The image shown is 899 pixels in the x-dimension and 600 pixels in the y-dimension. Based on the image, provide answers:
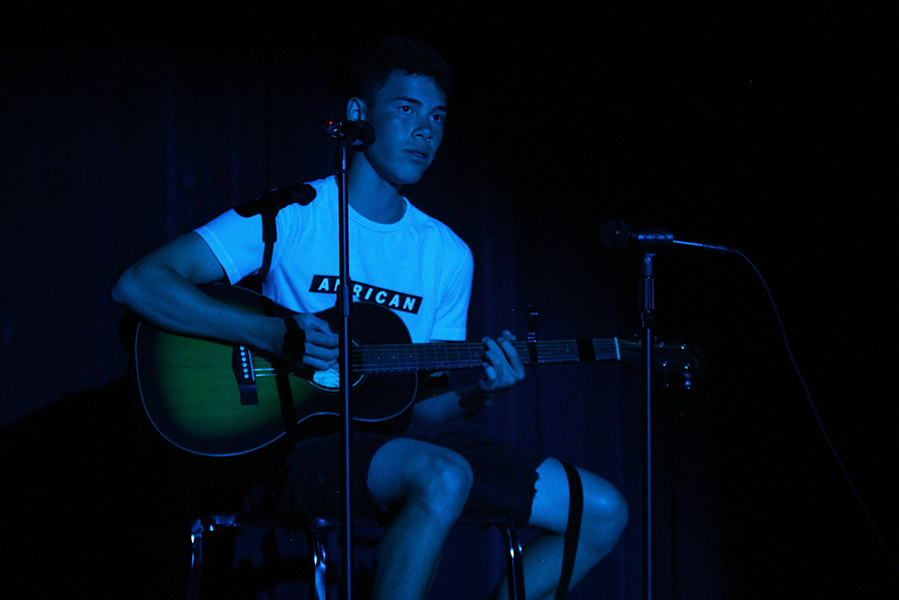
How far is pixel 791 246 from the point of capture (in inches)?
124

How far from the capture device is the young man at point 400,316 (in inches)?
74.5

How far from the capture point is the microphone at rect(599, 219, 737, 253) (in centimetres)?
191

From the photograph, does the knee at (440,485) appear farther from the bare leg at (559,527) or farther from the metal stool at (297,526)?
the bare leg at (559,527)

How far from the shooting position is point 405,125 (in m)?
2.55

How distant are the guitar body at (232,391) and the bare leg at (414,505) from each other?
12.2 inches

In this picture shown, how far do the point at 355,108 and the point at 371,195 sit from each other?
35 centimetres

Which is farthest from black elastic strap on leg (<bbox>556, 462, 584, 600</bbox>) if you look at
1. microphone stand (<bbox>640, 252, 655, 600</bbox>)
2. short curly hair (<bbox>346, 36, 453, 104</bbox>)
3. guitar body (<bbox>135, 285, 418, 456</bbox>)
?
short curly hair (<bbox>346, 36, 453, 104</bbox>)

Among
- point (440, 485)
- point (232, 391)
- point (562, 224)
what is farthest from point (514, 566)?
point (562, 224)

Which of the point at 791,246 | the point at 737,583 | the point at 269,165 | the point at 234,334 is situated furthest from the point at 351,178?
the point at 737,583

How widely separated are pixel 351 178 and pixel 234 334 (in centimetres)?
80

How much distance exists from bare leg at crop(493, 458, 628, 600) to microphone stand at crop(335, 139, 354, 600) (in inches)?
29.8

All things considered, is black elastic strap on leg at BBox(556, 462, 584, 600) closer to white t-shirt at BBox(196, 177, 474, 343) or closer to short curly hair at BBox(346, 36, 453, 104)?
white t-shirt at BBox(196, 177, 474, 343)

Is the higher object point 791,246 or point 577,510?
point 791,246

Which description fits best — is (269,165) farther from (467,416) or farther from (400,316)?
(467,416)
